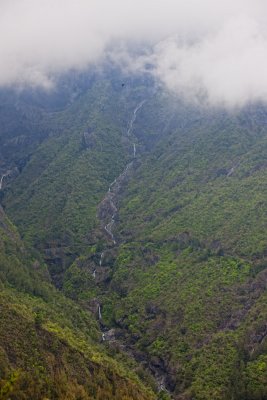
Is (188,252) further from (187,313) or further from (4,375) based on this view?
(4,375)

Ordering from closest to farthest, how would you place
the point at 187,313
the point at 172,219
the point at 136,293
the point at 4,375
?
1. the point at 4,375
2. the point at 187,313
3. the point at 136,293
4. the point at 172,219

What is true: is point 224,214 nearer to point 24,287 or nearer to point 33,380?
point 24,287

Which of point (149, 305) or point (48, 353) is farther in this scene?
point (149, 305)

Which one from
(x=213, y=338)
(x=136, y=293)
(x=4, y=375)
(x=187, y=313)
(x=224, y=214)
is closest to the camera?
(x=4, y=375)

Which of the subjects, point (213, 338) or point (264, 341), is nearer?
point (264, 341)

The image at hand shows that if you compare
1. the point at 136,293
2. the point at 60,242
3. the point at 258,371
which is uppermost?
the point at 60,242

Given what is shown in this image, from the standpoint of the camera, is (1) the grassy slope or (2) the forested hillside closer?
(1) the grassy slope

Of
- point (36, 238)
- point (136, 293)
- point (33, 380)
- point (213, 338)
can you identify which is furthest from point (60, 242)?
point (33, 380)

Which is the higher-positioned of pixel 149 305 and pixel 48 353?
pixel 48 353

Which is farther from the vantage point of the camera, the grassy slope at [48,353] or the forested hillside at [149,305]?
the forested hillside at [149,305]

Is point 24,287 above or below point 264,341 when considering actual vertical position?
above
